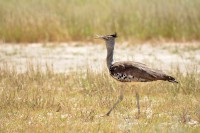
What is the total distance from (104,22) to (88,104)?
28.5 feet

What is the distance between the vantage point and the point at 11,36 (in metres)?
18.1

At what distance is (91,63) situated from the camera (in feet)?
49.5

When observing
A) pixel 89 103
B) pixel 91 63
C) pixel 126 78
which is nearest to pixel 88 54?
pixel 91 63

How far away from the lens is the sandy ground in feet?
49.2

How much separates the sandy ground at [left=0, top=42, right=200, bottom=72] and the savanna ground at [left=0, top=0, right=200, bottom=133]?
0.08 feet

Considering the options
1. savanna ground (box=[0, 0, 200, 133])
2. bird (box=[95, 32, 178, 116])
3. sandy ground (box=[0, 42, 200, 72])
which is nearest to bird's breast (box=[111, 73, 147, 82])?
bird (box=[95, 32, 178, 116])

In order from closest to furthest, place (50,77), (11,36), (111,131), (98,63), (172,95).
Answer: (111,131) < (172,95) < (50,77) < (98,63) < (11,36)

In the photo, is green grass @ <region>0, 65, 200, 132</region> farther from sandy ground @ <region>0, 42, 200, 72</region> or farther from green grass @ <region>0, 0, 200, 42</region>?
green grass @ <region>0, 0, 200, 42</region>

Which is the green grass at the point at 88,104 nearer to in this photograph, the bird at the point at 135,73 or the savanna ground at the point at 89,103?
the savanna ground at the point at 89,103

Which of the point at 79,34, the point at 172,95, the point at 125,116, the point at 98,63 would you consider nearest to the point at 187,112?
the point at 125,116

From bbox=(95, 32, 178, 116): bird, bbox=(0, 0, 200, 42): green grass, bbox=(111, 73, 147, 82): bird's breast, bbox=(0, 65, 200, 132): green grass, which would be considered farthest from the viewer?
bbox=(0, 0, 200, 42): green grass

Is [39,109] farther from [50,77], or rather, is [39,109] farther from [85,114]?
[50,77]

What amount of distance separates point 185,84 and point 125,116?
1.93 metres

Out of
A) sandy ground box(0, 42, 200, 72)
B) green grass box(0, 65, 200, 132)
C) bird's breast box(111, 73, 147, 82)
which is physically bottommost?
green grass box(0, 65, 200, 132)
